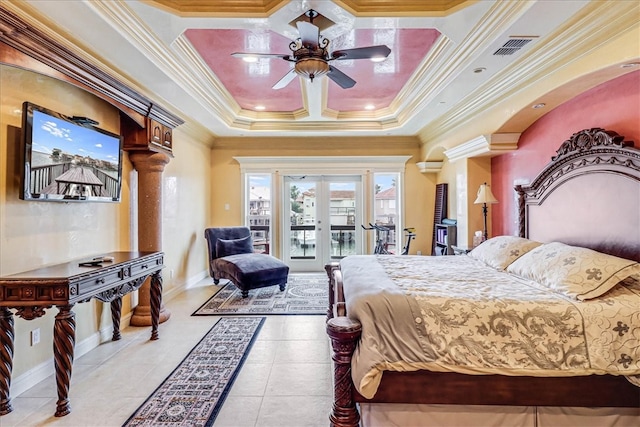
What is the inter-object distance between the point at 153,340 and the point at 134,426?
1401mm

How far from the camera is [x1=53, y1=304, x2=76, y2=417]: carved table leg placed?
2113 mm

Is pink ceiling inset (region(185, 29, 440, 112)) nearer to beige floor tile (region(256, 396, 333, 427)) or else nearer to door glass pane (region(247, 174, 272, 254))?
door glass pane (region(247, 174, 272, 254))

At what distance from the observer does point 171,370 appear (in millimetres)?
2697

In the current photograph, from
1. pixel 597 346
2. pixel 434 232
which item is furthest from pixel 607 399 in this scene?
pixel 434 232

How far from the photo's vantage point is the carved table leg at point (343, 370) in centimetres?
177

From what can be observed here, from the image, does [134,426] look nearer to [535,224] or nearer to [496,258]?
[496,258]

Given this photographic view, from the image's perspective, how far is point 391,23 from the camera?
8.66 ft

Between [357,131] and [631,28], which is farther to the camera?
[357,131]

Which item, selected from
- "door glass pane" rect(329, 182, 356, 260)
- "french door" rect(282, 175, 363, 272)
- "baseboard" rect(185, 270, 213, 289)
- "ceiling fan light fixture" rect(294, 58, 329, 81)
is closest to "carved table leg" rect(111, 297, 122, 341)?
"baseboard" rect(185, 270, 213, 289)

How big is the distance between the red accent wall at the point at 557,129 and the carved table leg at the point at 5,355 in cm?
441

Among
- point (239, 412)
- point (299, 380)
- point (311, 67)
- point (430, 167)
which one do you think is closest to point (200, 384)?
point (239, 412)

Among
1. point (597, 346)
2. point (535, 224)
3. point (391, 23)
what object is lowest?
point (597, 346)

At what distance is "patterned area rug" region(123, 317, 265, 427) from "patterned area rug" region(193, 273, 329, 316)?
0.67 meters

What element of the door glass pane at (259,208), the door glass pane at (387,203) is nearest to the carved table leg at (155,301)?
the door glass pane at (259,208)
